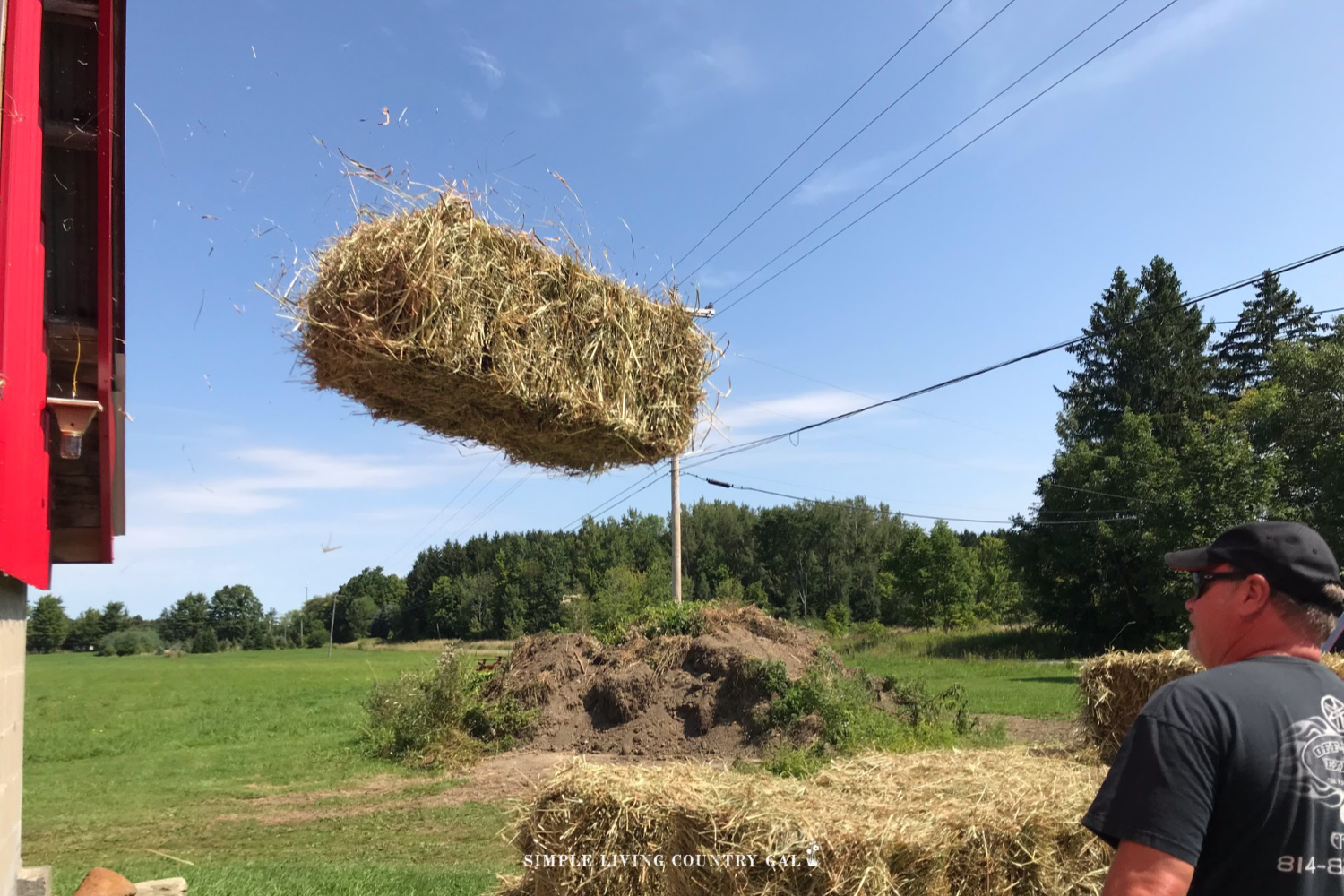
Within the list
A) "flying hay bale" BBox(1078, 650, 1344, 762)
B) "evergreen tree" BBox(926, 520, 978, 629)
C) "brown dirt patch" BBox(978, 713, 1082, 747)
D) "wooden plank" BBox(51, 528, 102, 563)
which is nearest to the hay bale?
"wooden plank" BBox(51, 528, 102, 563)

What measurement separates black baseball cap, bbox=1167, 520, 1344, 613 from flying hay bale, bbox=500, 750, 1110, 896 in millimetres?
2164

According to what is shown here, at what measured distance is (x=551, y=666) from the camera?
768 inches

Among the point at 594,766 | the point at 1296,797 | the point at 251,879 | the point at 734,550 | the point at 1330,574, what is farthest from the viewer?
the point at 734,550

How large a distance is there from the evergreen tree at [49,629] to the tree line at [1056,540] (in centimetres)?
25

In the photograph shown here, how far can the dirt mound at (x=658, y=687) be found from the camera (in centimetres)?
1673

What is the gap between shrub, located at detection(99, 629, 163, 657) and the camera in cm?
7762

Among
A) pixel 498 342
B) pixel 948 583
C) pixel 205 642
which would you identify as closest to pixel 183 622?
pixel 205 642

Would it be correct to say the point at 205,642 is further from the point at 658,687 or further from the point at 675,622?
the point at 658,687

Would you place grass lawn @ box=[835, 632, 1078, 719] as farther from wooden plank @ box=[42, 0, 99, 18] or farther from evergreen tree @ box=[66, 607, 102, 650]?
evergreen tree @ box=[66, 607, 102, 650]

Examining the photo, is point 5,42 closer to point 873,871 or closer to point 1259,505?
point 873,871

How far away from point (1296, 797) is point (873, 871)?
7.02ft

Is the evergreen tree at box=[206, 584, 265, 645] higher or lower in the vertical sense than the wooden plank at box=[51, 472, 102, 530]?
lower

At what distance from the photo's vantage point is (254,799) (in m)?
13.0

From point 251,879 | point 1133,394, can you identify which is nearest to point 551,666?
point 251,879
